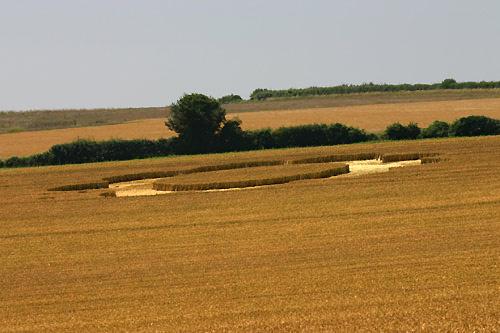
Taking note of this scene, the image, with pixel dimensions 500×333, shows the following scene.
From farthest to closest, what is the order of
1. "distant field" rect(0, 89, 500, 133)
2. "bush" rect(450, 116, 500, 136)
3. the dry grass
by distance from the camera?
1. "distant field" rect(0, 89, 500, 133)
2. "bush" rect(450, 116, 500, 136)
3. the dry grass

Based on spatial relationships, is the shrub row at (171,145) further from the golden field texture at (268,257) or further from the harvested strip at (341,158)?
the golden field texture at (268,257)

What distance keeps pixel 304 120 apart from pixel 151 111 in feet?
154

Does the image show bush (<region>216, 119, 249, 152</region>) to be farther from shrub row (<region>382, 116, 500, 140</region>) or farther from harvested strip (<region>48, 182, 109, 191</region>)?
harvested strip (<region>48, 182, 109, 191</region>)

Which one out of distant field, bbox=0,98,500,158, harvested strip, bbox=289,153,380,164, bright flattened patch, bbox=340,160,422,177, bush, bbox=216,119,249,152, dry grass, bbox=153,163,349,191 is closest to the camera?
dry grass, bbox=153,163,349,191

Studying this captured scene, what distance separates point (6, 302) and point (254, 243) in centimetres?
853

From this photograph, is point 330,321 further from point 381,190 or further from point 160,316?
point 381,190

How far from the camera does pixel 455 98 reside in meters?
132

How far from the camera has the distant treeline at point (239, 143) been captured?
7806 centimetres

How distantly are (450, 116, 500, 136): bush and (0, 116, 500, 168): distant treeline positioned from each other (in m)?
1.04

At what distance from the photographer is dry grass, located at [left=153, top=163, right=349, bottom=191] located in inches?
2050

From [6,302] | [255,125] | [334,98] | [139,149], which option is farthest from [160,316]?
[334,98]

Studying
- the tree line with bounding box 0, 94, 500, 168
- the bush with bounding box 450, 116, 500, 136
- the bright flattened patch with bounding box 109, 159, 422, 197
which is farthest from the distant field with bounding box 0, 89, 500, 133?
the bright flattened patch with bounding box 109, 159, 422, 197

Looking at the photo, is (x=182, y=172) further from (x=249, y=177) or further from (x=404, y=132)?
(x=404, y=132)

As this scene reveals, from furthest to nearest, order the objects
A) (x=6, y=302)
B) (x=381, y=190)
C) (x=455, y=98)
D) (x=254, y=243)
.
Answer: (x=455, y=98) < (x=381, y=190) < (x=254, y=243) < (x=6, y=302)
